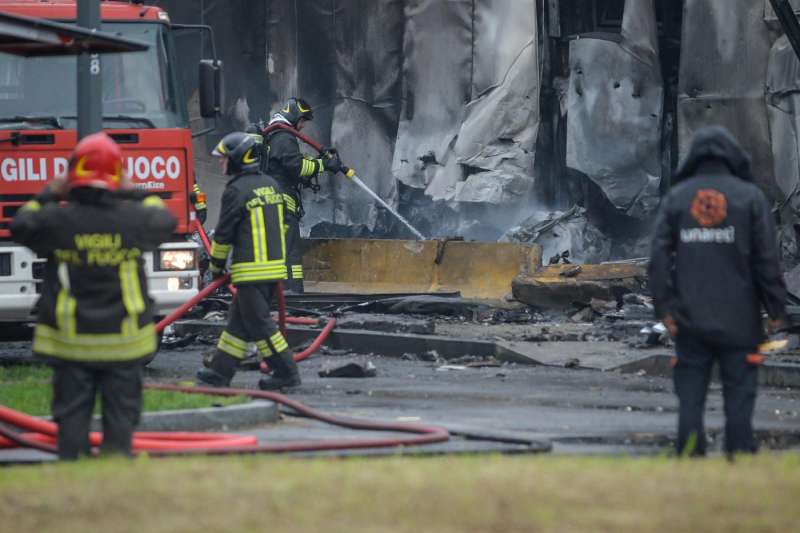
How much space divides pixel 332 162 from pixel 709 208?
10.5 metres

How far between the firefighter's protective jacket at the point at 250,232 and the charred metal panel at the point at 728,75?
7.27 m

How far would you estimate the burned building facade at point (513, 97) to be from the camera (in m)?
17.2

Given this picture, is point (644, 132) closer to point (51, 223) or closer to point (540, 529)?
point (51, 223)

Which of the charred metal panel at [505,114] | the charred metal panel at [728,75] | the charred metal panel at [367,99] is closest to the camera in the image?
the charred metal panel at [728,75]

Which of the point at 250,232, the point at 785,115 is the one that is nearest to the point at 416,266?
the point at 785,115

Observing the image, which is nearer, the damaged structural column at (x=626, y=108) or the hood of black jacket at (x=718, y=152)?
the hood of black jacket at (x=718, y=152)

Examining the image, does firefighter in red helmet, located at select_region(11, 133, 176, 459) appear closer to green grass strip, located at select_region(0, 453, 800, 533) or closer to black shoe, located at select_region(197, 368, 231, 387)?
green grass strip, located at select_region(0, 453, 800, 533)

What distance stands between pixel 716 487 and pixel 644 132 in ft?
43.1

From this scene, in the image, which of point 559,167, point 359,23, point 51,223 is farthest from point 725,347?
point 359,23

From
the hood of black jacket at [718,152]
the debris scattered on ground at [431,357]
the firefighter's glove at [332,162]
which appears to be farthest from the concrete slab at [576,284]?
the hood of black jacket at [718,152]

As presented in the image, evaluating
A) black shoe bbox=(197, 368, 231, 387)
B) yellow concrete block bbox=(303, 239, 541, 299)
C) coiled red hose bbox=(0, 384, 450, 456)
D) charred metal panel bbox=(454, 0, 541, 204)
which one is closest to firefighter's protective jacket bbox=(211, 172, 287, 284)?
black shoe bbox=(197, 368, 231, 387)

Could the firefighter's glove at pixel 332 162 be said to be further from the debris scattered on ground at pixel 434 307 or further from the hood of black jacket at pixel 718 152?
the hood of black jacket at pixel 718 152

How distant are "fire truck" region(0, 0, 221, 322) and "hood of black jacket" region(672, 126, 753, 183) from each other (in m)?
5.63

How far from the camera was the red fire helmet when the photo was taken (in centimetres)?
659
